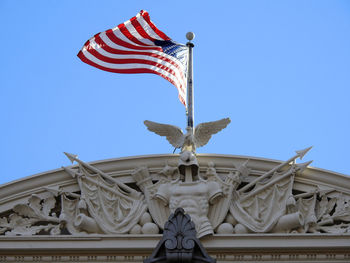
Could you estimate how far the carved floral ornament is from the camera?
19.2m

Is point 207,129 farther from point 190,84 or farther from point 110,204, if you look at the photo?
point 110,204

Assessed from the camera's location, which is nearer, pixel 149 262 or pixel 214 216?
pixel 149 262

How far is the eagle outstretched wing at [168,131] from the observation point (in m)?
20.4

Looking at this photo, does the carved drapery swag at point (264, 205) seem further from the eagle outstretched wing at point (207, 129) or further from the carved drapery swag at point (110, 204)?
the carved drapery swag at point (110, 204)

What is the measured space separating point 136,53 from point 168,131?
285cm

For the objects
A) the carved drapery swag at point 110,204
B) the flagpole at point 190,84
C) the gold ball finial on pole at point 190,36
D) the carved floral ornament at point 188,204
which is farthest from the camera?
the gold ball finial on pole at point 190,36

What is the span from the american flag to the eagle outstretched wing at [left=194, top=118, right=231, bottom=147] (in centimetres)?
167

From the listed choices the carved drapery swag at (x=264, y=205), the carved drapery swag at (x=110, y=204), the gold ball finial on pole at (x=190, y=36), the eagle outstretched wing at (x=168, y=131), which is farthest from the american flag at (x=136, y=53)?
the carved drapery swag at (x=264, y=205)

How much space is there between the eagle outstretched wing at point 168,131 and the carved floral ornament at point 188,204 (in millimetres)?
662

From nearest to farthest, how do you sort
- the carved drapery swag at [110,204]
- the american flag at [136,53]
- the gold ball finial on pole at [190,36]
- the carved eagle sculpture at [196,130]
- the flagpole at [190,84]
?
the carved drapery swag at [110,204] → the carved eagle sculpture at [196,130] → the flagpole at [190,84] → the american flag at [136,53] → the gold ball finial on pole at [190,36]

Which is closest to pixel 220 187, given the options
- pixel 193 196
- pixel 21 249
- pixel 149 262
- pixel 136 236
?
pixel 193 196

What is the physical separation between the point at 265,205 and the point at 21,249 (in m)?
5.02

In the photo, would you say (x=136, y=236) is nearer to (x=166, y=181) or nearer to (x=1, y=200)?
(x=166, y=181)

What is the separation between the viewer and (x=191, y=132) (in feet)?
66.7
